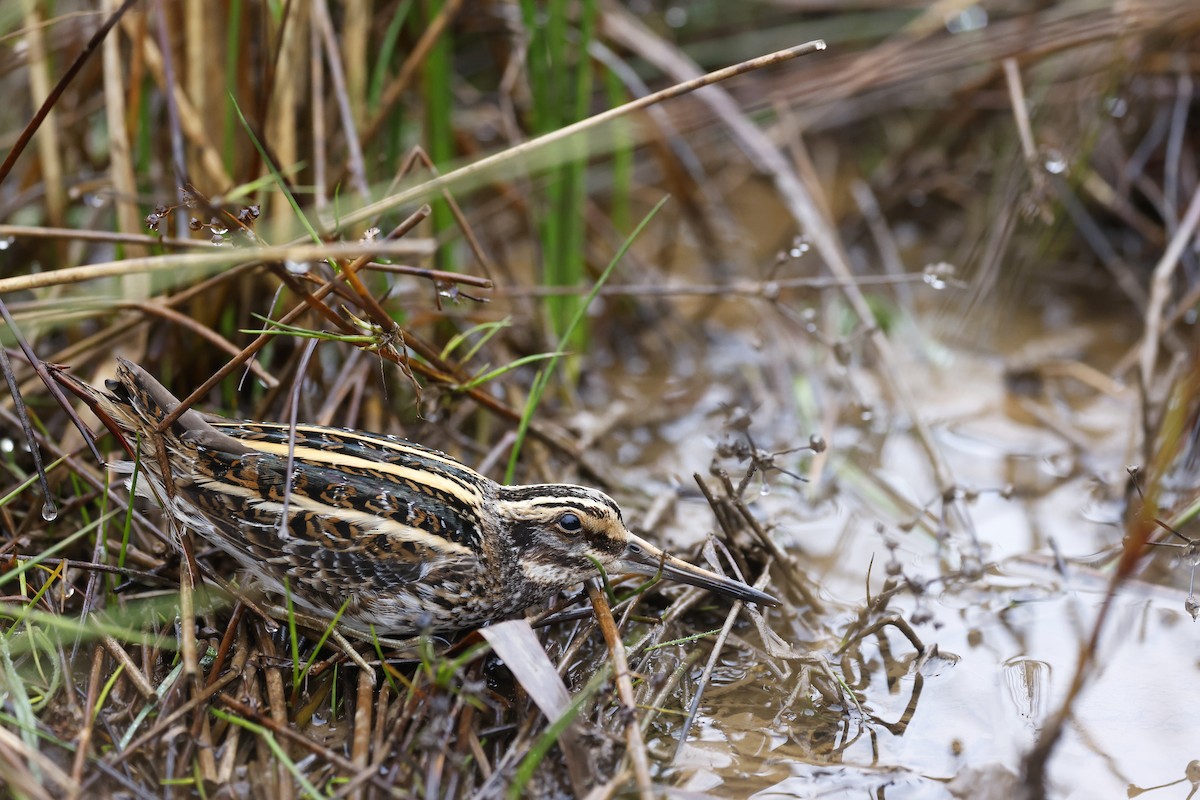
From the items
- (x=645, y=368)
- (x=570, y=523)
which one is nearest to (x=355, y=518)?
(x=570, y=523)

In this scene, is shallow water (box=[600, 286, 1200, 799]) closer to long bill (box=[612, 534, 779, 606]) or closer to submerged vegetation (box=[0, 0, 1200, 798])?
submerged vegetation (box=[0, 0, 1200, 798])

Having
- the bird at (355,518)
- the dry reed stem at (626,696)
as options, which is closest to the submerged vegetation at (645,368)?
the dry reed stem at (626,696)

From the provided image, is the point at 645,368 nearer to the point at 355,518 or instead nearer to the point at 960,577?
the point at 960,577

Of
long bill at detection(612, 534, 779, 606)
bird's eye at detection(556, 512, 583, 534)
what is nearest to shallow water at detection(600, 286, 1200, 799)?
long bill at detection(612, 534, 779, 606)

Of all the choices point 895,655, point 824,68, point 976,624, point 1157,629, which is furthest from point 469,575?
point 824,68

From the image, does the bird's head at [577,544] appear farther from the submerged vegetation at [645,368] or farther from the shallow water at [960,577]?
the shallow water at [960,577]

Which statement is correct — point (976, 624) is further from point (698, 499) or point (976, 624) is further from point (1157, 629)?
point (698, 499)
